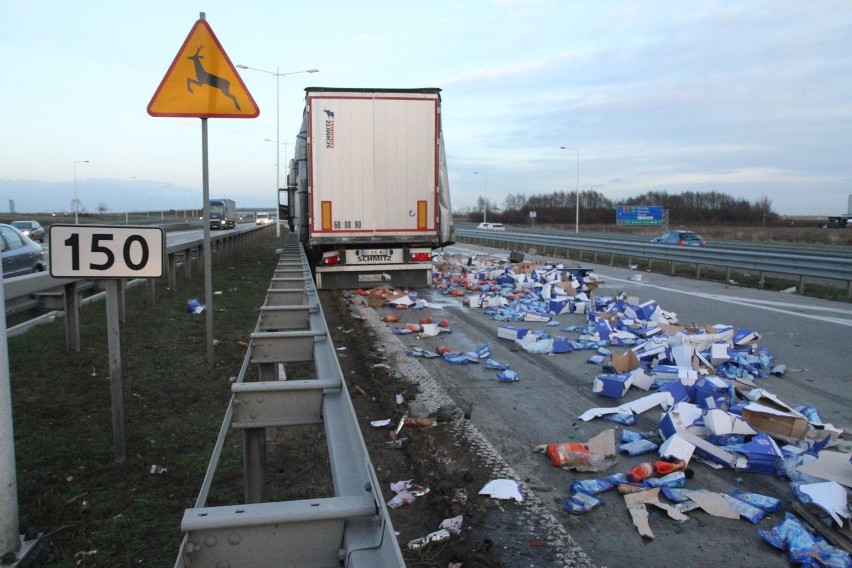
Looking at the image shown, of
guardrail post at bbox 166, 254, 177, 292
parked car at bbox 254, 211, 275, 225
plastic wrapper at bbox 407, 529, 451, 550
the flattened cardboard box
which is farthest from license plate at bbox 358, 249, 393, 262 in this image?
parked car at bbox 254, 211, 275, 225

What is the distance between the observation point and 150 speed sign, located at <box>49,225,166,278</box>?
4426mm

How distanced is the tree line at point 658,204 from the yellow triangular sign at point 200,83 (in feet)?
269

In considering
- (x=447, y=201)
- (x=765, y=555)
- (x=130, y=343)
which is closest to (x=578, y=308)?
(x=447, y=201)

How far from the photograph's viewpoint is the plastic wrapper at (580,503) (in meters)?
4.27

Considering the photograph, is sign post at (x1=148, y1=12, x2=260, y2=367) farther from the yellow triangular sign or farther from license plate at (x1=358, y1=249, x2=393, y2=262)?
license plate at (x1=358, y1=249, x2=393, y2=262)

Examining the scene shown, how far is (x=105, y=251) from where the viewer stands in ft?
14.9

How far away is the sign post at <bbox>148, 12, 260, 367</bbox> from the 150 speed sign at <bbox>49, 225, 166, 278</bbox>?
2.21 metres

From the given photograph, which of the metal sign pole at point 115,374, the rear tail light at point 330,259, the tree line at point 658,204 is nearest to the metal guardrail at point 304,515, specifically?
the metal sign pole at point 115,374

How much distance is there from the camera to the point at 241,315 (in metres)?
11.1

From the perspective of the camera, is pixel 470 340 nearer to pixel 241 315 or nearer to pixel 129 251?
pixel 241 315

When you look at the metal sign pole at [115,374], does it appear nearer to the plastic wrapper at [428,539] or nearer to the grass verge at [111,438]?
the grass verge at [111,438]

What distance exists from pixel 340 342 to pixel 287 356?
5520 mm

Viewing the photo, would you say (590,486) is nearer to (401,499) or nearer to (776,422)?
(401,499)

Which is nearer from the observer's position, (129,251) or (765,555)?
(765,555)
